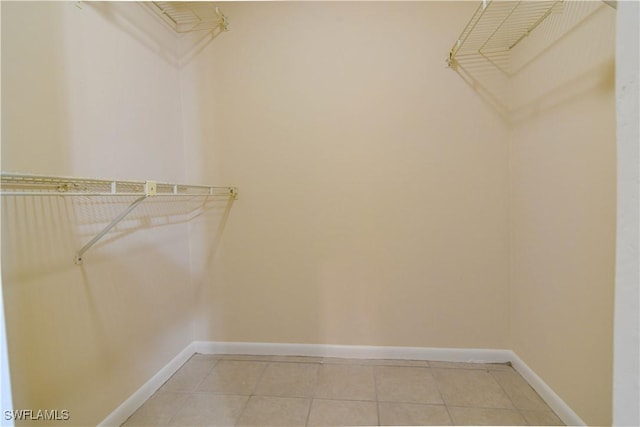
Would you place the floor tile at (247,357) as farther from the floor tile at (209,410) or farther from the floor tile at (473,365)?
the floor tile at (473,365)

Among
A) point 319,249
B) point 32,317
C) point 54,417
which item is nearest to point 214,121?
point 319,249

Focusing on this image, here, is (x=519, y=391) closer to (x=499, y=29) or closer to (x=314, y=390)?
(x=314, y=390)

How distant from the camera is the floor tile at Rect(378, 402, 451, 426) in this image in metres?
1.30

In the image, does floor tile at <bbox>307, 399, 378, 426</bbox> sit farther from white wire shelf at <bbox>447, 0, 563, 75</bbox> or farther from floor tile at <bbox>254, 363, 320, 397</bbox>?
white wire shelf at <bbox>447, 0, 563, 75</bbox>

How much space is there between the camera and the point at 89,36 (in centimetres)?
120

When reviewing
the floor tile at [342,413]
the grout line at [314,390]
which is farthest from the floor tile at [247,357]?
the floor tile at [342,413]

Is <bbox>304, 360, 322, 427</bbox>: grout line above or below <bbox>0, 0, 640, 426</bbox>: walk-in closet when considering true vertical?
below

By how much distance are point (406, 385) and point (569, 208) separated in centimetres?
120

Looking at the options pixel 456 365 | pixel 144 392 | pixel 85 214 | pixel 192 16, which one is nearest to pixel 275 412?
pixel 144 392

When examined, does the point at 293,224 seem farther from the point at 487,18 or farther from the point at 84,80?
the point at 487,18

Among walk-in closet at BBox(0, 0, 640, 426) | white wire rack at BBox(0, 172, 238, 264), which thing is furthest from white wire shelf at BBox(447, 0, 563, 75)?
white wire rack at BBox(0, 172, 238, 264)

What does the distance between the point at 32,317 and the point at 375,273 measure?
158 centimetres

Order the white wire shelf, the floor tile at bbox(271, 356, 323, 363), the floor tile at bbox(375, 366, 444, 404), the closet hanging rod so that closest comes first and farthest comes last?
1. the closet hanging rod
2. the white wire shelf
3. the floor tile at bbox(375, 366, 444, 404)
4. the floor tile at bbox(271, 356, 323, 363)

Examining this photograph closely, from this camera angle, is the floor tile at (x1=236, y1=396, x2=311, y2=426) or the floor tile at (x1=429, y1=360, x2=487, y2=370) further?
the floor tile at (x1=429, y1=360, x2=487, y2=370)
